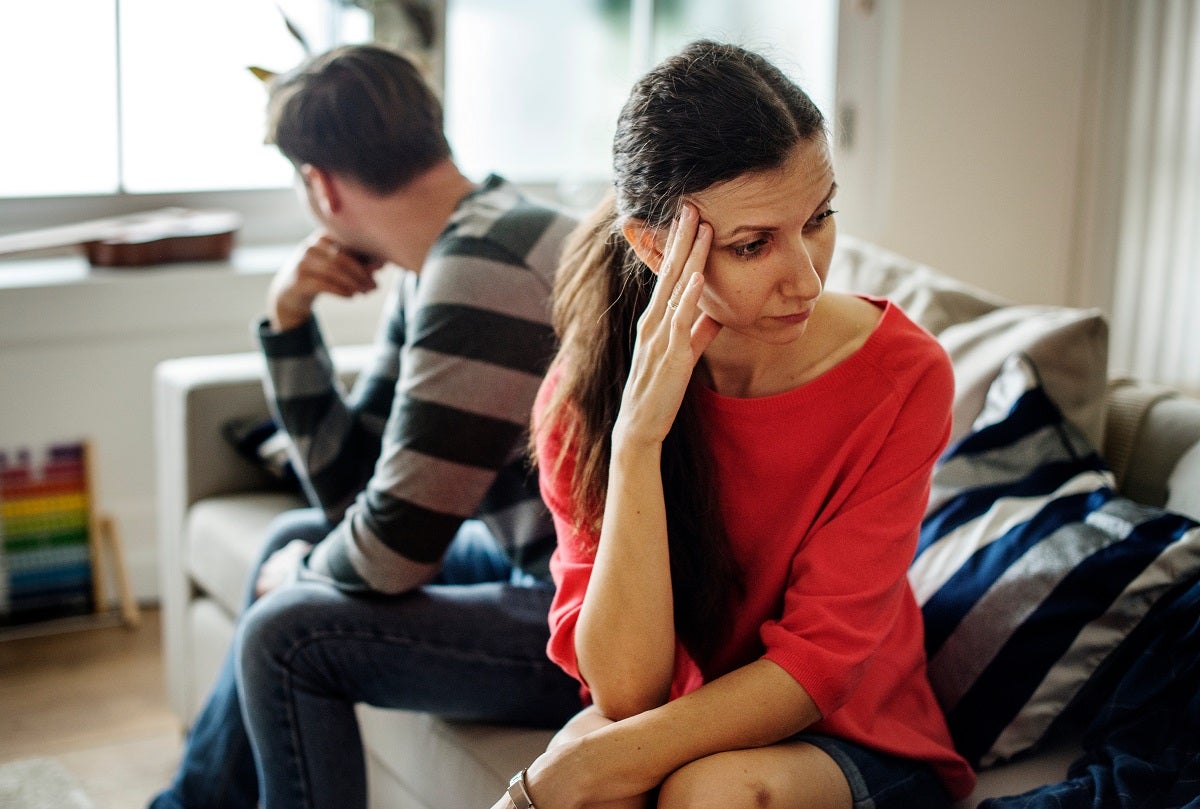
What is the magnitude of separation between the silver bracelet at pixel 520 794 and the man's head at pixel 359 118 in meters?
0.81

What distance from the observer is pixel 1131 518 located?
1370 millimetres

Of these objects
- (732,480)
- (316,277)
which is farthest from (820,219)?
(316,277)

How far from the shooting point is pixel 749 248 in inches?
44.1

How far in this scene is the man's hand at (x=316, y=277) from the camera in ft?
5.85

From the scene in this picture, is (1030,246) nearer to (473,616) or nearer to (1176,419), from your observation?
(1176,419)

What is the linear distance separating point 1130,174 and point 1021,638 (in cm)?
238

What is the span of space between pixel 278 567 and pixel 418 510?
15.6 inches

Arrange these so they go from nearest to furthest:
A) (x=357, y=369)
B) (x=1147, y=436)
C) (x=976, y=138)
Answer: (x=1147, y=436) → (x=357, y=369) → (x=976, y=138)

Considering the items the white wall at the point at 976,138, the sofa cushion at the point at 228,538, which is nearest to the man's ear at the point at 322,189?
the sofa cushion at the point at 228,538

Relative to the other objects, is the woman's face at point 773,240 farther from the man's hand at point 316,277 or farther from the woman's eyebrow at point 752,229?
the man's hand at point 316,277

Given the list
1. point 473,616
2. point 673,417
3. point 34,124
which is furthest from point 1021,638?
point 34,124

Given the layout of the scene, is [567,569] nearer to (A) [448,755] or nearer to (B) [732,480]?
(B) [732,480]

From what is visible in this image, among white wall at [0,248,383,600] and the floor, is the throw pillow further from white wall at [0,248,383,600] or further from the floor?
white wall at [0,248,383,600]

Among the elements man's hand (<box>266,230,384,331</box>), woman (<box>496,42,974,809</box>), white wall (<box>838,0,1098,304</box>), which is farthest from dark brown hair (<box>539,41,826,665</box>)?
white wall (<box>838,0,1098,304</box>)
